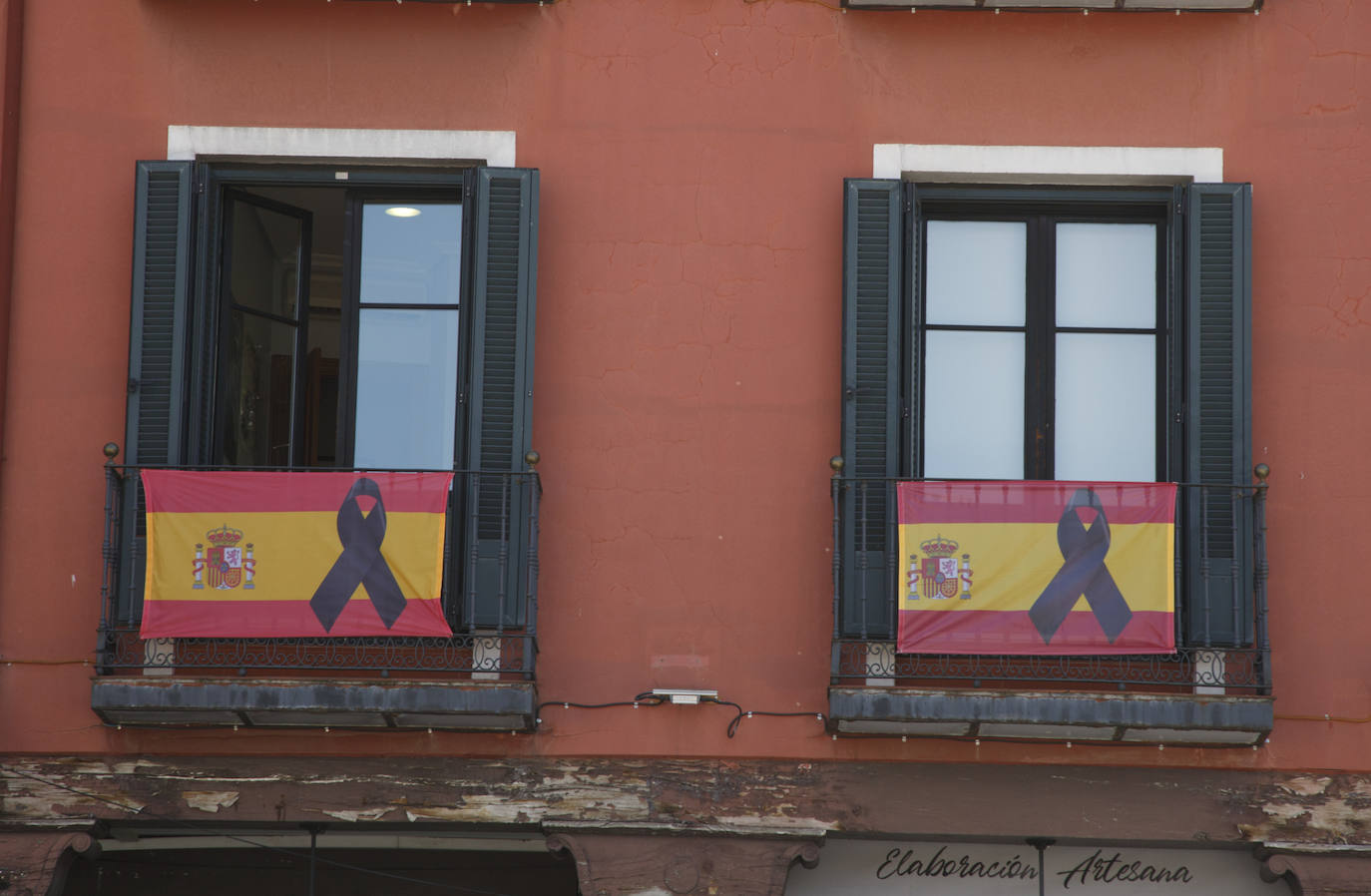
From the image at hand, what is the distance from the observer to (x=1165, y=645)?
8688 millimetres

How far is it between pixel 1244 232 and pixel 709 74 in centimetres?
279

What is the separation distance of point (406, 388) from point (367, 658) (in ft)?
4.70

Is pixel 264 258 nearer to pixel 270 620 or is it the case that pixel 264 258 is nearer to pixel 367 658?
pixel 270 620

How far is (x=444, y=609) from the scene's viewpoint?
897cm

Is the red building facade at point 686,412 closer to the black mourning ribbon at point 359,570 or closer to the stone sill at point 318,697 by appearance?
the stone sill at point 318,697

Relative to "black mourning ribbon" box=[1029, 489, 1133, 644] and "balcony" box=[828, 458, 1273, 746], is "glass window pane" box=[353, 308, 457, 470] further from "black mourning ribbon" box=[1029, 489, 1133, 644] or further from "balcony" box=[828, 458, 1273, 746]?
"black mourning ribbon" box=[1029, 489, 1133, 644]

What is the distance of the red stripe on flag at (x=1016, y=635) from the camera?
8.67 m

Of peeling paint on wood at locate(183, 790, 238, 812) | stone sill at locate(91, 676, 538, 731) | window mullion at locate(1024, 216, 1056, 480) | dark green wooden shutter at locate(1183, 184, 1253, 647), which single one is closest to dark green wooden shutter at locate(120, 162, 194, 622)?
stone sill at locate(91, 676, 538, 731)

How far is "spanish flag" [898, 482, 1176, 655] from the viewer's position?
8.70 m

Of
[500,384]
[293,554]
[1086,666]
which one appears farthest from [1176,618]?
[293,554]

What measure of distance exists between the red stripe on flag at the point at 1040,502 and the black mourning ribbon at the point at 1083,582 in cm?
5

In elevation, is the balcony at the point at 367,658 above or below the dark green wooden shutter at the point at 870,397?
below

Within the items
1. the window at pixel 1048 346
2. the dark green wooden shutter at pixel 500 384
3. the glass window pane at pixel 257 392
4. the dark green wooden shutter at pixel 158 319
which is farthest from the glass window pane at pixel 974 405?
the dark green wooden shutter at pixel 158 319

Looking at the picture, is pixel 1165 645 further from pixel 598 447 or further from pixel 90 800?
pixel 90 800
